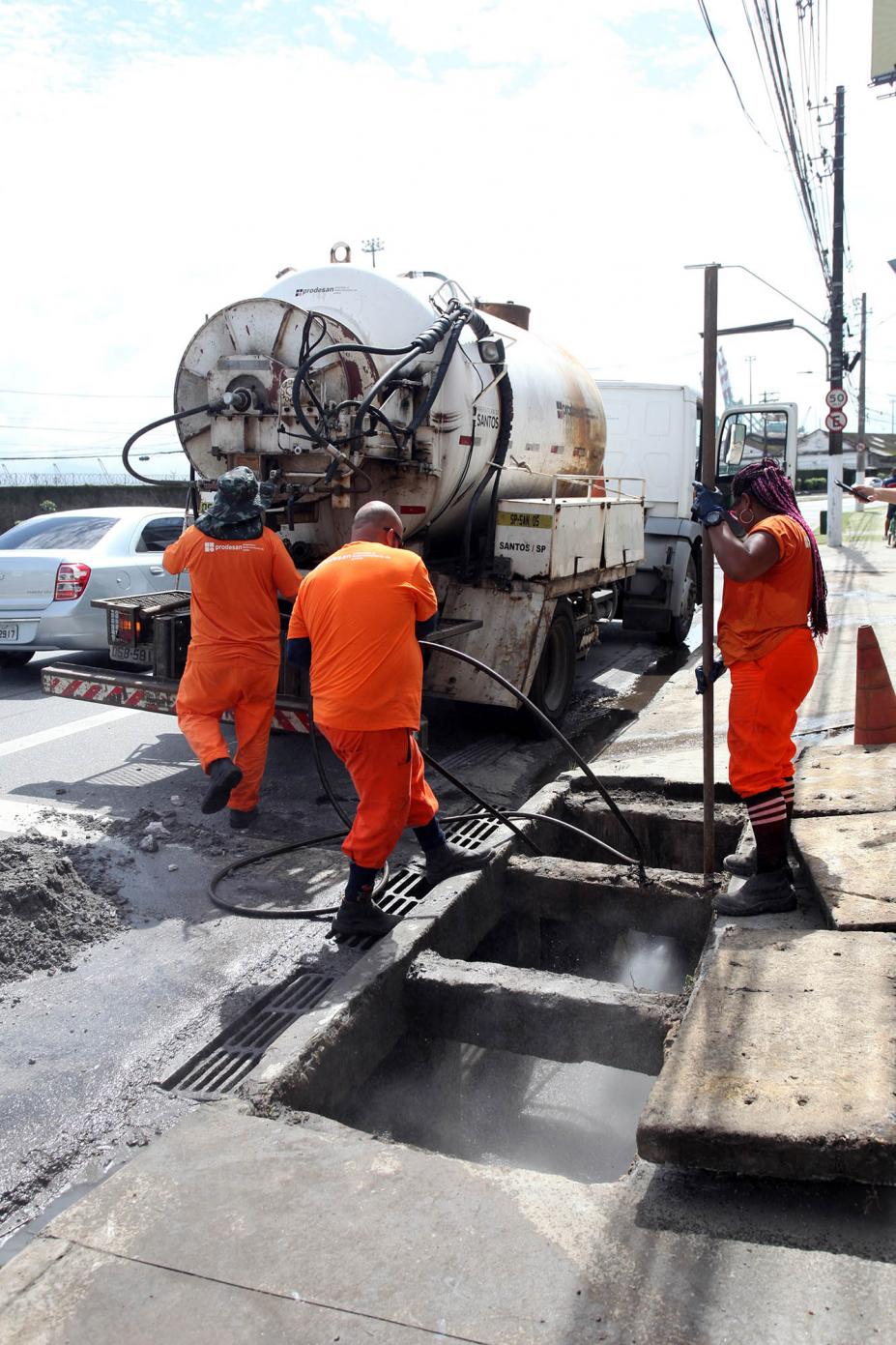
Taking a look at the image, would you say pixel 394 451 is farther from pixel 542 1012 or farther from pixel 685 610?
pixel 685 610

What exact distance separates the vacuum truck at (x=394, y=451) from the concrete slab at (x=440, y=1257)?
152 inches

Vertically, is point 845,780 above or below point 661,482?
below

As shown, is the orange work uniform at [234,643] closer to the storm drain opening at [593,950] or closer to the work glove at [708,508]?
the storm drain opening at [593,950]

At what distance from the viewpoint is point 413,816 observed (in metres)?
4.57

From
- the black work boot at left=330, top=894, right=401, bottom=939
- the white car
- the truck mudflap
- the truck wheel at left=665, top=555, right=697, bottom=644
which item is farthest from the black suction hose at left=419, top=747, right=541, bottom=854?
the truck wheel at left=665, top=555, right=697, bottom=644

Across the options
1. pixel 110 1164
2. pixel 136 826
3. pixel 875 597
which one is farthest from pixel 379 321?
pixel 875 597

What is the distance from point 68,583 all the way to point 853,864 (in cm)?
707

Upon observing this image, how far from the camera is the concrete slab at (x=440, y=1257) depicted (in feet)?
7.21

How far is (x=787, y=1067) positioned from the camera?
2.92 meters

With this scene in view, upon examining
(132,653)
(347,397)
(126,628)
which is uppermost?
(347,397)

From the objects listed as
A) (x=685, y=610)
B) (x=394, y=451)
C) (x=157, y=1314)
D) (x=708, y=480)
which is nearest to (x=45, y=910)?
(x=157, y=1314)

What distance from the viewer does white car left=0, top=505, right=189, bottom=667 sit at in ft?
30.1

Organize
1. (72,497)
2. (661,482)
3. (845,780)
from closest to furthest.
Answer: (845,780), (661,482), (72,497)

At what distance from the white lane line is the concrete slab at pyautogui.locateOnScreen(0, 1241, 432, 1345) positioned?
4.83m
